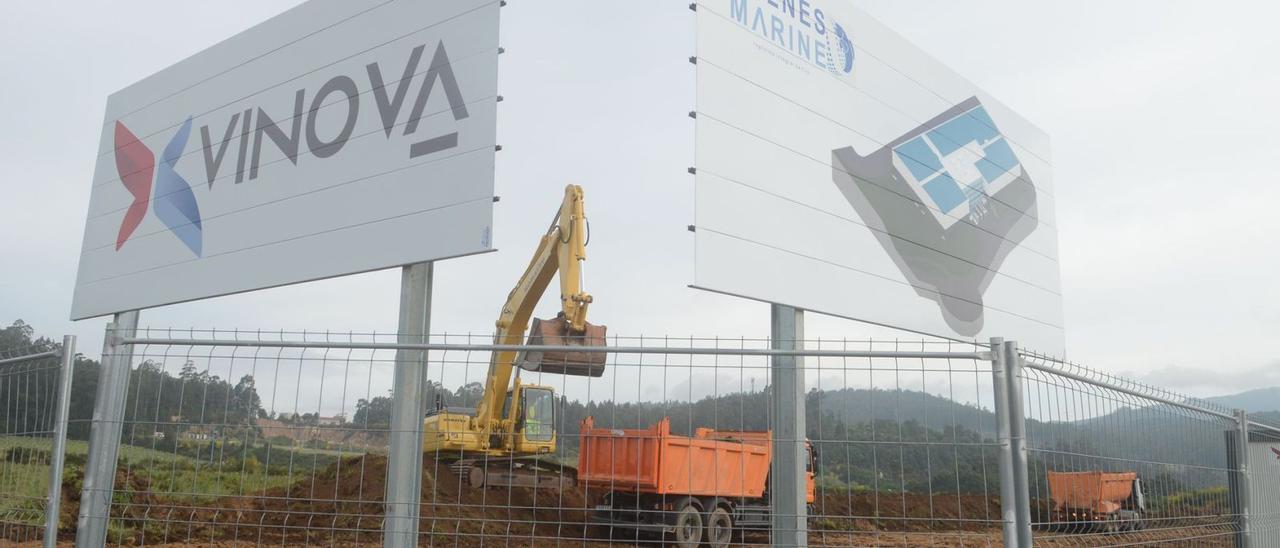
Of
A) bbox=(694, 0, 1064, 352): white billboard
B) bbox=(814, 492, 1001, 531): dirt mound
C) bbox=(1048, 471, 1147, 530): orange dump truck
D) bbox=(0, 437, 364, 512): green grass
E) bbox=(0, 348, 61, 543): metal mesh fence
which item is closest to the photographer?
bbox=(814, 492, 1001, 531): dirt mound

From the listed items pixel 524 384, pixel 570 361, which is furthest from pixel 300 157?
pixel 524 384

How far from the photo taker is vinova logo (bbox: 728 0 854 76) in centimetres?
765

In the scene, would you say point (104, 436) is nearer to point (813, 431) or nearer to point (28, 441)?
point (28, 441)

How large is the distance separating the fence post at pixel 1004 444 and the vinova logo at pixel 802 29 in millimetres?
3721

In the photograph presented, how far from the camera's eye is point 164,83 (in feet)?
33.3

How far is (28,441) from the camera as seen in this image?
247 inches

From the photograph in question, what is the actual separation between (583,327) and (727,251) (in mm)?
4346

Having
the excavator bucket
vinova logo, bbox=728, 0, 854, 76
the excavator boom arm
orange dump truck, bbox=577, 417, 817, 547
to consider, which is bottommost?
orange dump truck, bbox=577, 417, 817, 547

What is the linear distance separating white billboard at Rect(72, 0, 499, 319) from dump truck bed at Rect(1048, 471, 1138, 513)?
3.92 metres

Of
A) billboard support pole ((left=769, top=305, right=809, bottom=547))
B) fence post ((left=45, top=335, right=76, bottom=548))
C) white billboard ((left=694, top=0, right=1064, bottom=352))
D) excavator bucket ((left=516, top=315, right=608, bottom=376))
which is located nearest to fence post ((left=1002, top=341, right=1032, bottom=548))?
billboard support pole ((left=769, top=305, right=809, bottom=547))

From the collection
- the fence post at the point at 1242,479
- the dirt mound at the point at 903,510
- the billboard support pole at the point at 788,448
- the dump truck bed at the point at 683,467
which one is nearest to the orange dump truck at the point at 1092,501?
the dirt mound at the point at 903,510

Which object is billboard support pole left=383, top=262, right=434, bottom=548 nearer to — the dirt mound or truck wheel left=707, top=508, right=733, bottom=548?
the dirt mound

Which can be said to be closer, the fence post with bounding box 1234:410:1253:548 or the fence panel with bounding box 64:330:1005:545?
the fence panel with bounding box 64:330:1005:545

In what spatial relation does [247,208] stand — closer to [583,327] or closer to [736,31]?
[583,327]
